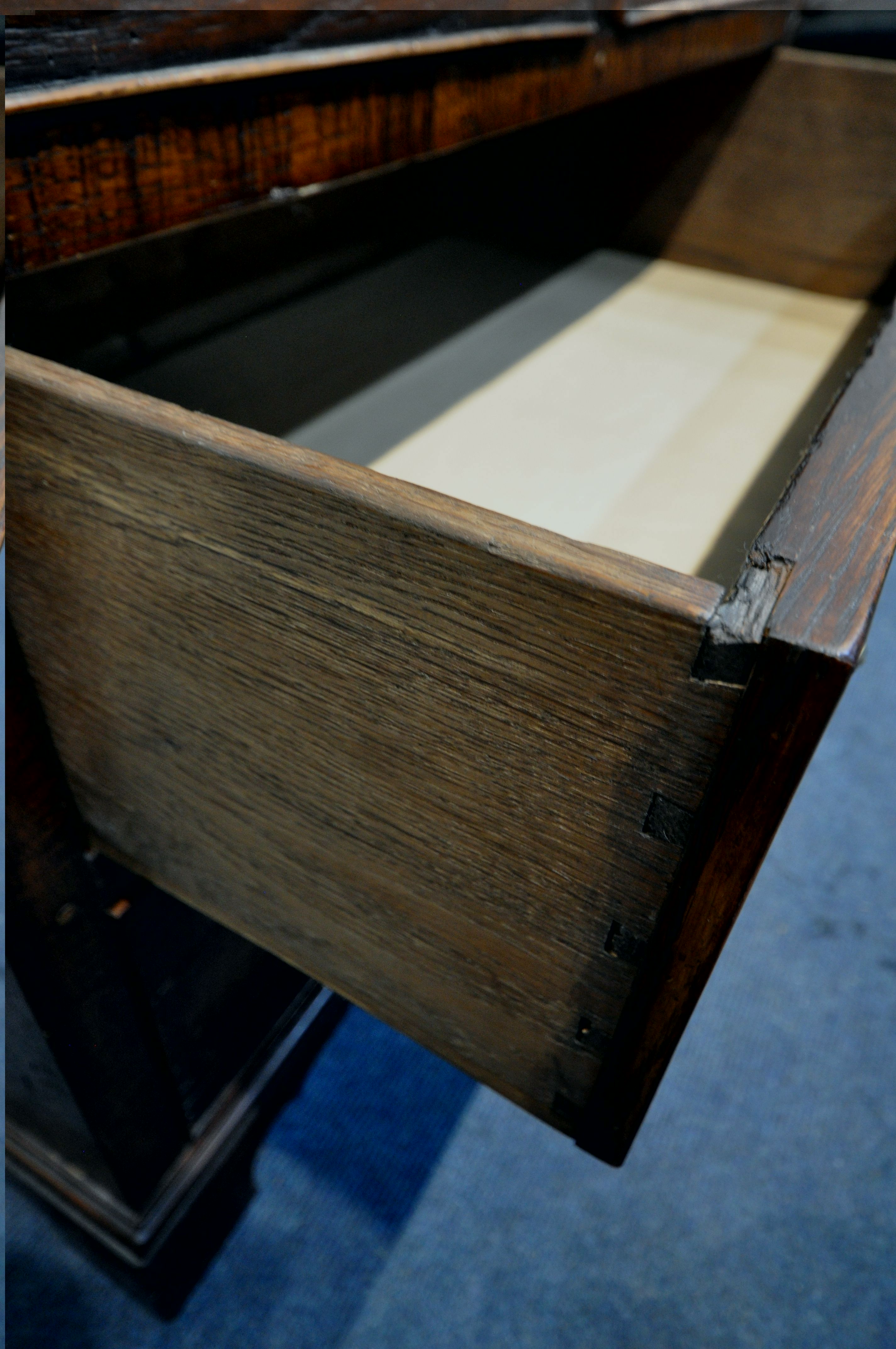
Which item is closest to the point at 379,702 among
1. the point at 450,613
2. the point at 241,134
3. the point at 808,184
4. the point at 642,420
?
the point at 450,613

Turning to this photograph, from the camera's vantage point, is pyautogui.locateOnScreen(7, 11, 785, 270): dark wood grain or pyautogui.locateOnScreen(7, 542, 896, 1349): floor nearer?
pyautogui.locateOnScreen(7, 11, 785, 270): dark wood grain

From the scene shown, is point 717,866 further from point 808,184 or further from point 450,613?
point 808,184

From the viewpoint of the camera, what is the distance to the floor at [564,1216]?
29.5 inches

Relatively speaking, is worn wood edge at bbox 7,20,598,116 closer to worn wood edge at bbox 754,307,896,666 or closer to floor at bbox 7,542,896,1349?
worn wood edge at bbox 754,307,896,666

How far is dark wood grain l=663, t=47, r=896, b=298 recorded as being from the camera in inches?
27.5

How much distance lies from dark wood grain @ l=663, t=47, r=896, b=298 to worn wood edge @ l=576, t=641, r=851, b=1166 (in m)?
0.68

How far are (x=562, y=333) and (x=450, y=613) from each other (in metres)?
0.43

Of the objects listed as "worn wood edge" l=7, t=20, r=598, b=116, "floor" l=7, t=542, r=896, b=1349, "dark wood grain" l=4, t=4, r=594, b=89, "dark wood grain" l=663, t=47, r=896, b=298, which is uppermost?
"dark wood grain" l=4, t=4, r=594, b=89

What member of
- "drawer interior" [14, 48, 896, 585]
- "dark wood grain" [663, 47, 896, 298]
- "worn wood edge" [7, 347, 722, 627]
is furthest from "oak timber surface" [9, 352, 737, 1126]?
"dark wood grain" [663, 47, 896, 298]

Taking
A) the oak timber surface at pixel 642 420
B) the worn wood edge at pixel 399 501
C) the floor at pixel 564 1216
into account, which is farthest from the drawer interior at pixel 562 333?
the floor at pixel 564 1216

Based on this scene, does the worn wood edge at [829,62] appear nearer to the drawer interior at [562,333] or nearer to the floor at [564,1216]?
the drawer interior at [562,333]

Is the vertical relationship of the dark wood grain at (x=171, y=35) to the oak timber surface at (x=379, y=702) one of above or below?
above

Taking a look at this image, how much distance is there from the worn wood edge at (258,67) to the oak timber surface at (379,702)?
3.1 inches

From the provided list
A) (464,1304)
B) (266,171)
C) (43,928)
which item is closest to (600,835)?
(266,171)
